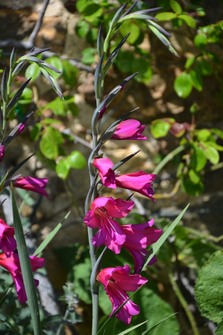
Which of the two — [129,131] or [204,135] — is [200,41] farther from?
[129,131]

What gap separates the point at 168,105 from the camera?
251 cm

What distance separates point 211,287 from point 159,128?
0.78m

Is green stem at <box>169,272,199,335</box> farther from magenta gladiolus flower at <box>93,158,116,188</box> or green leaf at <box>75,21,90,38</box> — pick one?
magenta gladiolus flower at <box>93,158,116,188</box>

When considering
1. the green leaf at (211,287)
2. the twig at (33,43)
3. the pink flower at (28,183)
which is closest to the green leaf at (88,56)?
the twig at (33,43)

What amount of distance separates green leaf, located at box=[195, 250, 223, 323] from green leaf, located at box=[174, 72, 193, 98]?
0.73 m

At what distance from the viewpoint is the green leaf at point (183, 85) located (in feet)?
7.53

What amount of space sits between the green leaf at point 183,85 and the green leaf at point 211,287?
2.39 ft

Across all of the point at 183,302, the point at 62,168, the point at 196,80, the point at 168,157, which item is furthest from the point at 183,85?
the point at 183,302

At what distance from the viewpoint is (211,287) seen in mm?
1710

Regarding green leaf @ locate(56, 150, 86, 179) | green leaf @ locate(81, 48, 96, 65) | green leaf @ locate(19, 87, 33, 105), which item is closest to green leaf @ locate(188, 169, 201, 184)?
green leaf @ locate(56, 150, 86, 179)

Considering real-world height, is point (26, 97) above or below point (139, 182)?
below

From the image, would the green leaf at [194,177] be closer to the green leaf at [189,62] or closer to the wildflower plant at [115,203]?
the green leaf at [189,62]

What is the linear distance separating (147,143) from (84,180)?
0.87 ft

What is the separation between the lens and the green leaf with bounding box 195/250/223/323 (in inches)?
67.1
